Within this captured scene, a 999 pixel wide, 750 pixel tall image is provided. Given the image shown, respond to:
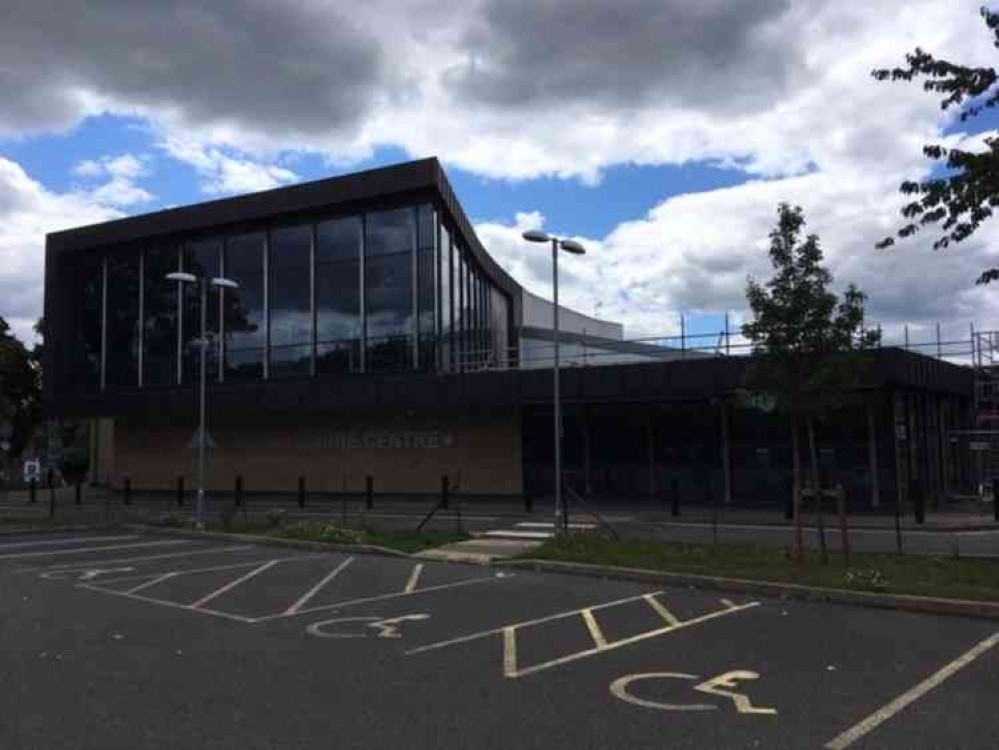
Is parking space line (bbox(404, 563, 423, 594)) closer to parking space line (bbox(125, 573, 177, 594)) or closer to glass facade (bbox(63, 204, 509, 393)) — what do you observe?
parking space line (bbox(125, 573, 177, 594))

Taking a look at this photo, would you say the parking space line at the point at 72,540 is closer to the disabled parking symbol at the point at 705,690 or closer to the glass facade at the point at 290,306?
the glass facade at the point at 290,306

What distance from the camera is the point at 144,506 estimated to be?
32.4 metres

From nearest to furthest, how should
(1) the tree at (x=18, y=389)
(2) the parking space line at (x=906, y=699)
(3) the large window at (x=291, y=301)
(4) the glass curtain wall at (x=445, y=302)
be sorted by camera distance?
(2) the parking space line at (x=906, y=699)
(4) the glass curtain wall at (x=445, y=302)
(3) the large window at (x=291, y=301)
(1) the tree at (x=18, y=389)

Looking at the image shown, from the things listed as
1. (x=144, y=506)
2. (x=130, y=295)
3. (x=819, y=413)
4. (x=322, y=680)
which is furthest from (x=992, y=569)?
(x=130, y=295)

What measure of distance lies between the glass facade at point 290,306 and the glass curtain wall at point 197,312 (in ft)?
0.19

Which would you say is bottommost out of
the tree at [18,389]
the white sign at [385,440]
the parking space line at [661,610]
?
the parking space line at [661,610]

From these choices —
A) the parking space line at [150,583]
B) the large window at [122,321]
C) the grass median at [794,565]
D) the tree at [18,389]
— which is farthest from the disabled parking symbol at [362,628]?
the tree at [18,389]

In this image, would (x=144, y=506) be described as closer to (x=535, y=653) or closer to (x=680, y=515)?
(x=680, y=515)

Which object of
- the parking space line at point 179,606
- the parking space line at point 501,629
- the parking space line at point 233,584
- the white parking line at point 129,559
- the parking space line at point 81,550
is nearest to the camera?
the parking space line at point 501,629

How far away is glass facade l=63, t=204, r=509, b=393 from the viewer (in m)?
33.0

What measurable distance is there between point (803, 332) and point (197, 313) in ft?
97.0

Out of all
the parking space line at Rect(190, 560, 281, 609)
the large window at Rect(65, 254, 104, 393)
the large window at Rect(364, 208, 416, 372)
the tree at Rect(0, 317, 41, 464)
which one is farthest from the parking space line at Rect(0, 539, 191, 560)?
the tree at Rect(0, 317, 41, 464)

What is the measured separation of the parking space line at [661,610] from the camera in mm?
9984

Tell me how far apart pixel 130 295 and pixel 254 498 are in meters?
11.7
